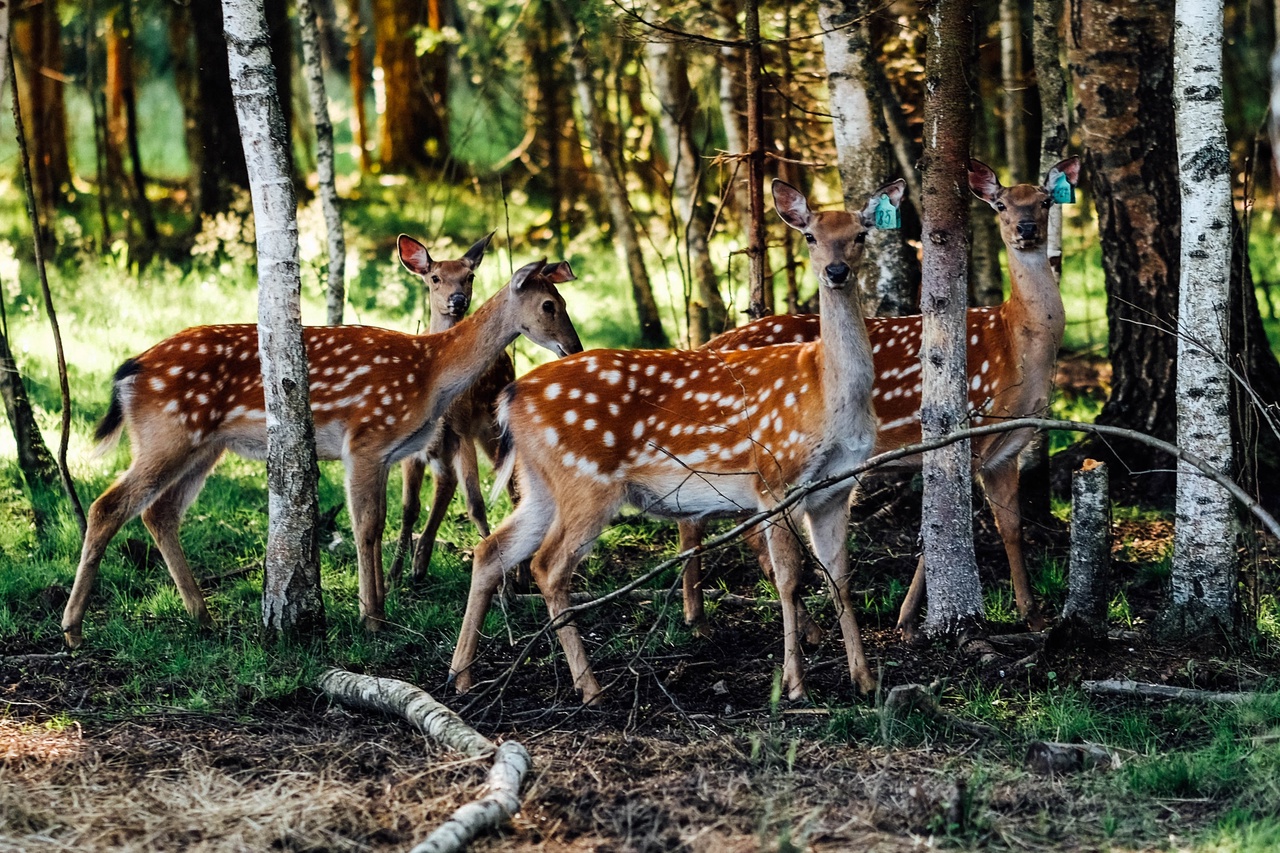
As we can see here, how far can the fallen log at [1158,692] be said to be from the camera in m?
4.70

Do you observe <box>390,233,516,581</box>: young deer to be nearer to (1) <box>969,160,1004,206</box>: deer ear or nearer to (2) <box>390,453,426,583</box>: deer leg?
(2) <box>390,453,426,583</box>: deer leg

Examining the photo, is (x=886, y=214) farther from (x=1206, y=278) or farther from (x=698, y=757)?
(x=698, y=757)

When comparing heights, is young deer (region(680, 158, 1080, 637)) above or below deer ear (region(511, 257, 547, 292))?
below

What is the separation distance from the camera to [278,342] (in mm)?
5570

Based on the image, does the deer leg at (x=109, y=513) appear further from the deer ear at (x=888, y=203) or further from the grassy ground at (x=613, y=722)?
the deer ear at (x=888, y=203)

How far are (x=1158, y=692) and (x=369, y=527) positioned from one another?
11.0 feet

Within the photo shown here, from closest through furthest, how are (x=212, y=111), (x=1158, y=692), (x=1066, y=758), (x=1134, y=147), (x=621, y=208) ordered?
(x=1066, y=758) → (x=1158, y=692) → (x=1134, y=147) → (x=621, y=208) → (x=212, y=111)

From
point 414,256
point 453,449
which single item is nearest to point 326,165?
point 414,256

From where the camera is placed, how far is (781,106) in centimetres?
965

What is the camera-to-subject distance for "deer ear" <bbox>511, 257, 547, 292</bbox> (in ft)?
22.1

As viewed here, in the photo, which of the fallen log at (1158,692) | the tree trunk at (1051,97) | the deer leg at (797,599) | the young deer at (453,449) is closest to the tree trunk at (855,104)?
the tree trunk at (1051,97)

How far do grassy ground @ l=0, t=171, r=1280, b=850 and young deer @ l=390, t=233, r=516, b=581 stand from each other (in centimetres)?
21

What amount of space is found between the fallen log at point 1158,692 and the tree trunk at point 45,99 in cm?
1129

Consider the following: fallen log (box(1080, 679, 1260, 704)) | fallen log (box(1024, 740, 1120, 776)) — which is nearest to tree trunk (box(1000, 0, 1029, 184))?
fallen log (box(1080, 679, 1260, 704))
